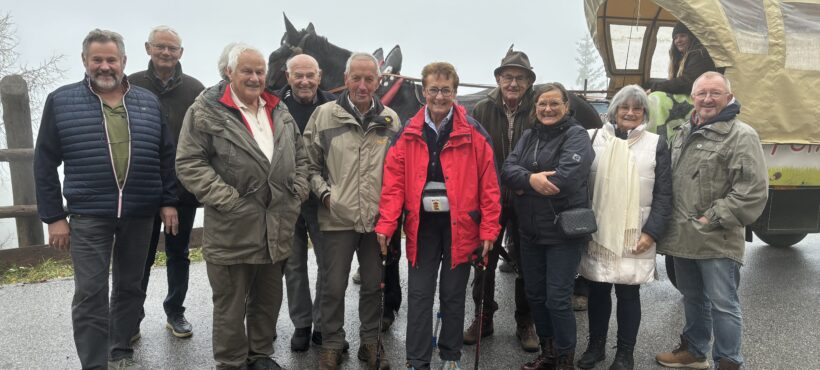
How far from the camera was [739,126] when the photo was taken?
8.87 feet

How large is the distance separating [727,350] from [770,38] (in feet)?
8.74

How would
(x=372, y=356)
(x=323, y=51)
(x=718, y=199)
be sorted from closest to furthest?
(x=718, y=199)
(x=372, y=356)
(x=323, y=51)

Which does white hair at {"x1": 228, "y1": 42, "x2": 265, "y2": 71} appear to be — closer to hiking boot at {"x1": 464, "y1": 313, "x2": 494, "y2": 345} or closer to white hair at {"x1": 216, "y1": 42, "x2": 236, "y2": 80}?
white hair at {"x1": 216, "y1": 42, "x2": 236, "y2": 80}

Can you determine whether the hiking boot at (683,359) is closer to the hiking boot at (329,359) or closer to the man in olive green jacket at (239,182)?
the hiking boot at (329,359)

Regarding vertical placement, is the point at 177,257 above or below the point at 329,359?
above

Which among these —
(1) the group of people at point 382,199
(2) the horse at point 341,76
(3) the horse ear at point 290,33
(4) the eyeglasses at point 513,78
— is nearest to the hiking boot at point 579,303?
(1) the group of people at point 382,199

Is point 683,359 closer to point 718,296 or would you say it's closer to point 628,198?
point 718,296

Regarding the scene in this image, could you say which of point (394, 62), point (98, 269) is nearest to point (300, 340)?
point (98, 269)

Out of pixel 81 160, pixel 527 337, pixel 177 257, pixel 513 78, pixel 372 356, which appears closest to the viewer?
pixel 81 160

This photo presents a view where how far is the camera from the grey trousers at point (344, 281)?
116 inches

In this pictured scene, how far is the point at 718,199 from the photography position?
270 cm

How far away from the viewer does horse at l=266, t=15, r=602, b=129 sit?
164 inches

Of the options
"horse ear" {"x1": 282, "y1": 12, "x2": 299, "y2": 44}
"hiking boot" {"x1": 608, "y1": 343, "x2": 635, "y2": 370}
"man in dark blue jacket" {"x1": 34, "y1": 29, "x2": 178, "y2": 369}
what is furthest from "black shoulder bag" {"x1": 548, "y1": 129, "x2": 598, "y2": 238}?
"horse ear" {"x1": 282, "y1": 12, "x2": 299, "y2": 44}

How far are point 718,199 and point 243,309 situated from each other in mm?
2677
